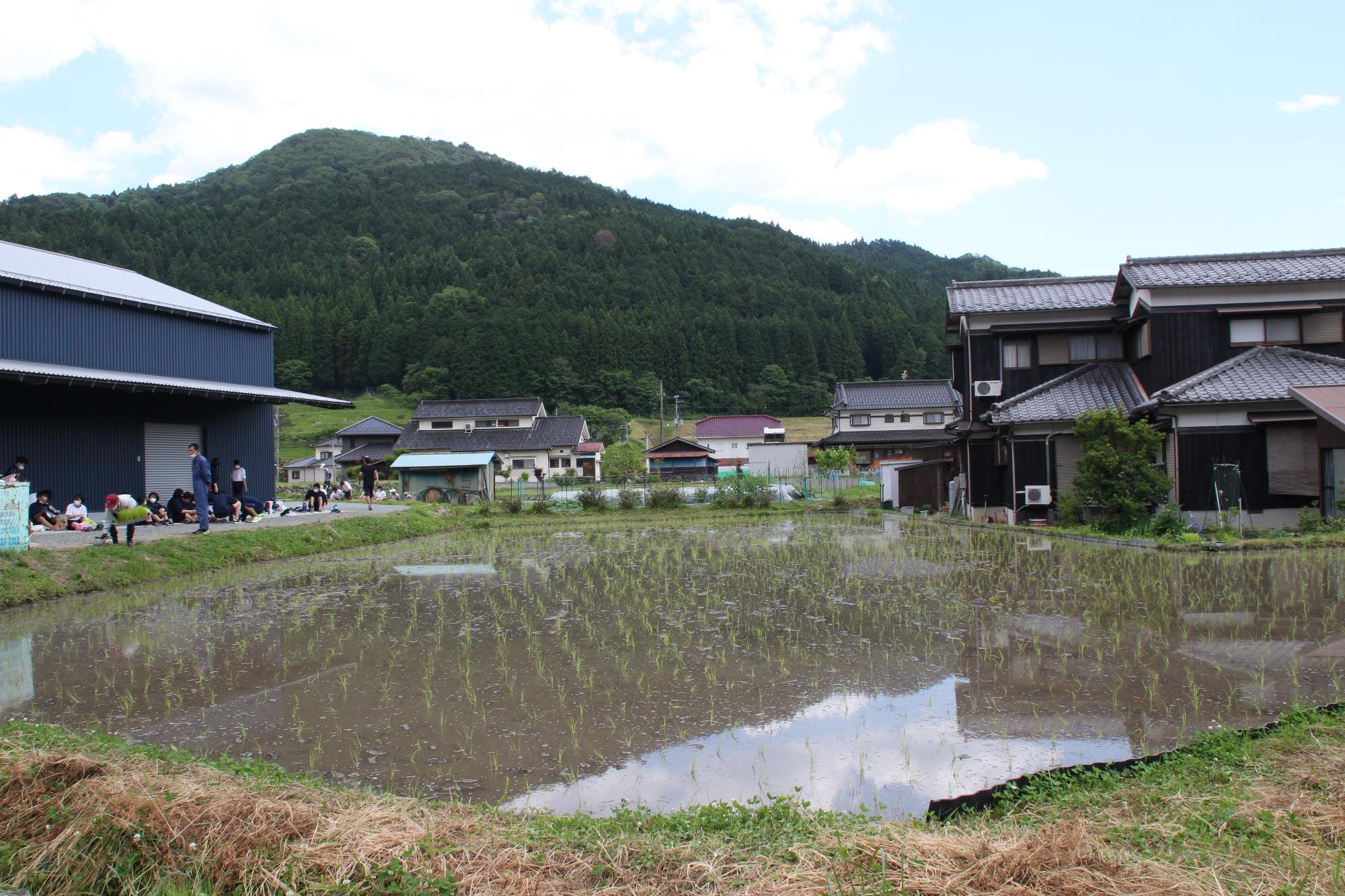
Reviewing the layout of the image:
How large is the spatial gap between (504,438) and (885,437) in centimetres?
2396

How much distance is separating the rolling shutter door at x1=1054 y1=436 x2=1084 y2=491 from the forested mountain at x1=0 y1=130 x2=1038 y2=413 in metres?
53.2

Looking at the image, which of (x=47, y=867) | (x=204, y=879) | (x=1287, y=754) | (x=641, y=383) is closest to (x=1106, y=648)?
(x=1287, y=754)

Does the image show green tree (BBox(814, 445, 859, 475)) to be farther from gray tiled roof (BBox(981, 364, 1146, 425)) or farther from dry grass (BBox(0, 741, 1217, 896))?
dry grass (BBox(0, 741, 1217, 896))

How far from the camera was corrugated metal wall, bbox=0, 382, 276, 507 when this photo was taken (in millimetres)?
14766

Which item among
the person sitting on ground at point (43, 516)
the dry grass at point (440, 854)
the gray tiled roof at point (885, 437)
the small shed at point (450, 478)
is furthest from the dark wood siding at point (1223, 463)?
the gray tiled roof at point (885, 437)

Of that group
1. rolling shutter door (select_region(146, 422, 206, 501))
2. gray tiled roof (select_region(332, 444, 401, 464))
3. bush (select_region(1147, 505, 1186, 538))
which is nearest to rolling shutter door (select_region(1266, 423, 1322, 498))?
bush (select_region(1147, 505, 1186, 538))

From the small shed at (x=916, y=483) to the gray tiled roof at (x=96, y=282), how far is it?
1820 cm

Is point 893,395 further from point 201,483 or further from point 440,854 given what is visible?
point 440,854

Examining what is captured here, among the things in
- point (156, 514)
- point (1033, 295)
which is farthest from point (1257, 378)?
point (156, 514)

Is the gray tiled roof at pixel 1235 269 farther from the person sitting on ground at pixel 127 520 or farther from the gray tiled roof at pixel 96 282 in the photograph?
the gray tiled roof at pixel 96 282

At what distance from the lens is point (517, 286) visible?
77375 mm

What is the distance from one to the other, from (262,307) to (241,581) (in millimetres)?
64652

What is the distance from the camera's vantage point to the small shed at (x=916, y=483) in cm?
2211

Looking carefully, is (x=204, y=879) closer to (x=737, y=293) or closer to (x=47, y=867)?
(x=47, y=867)
